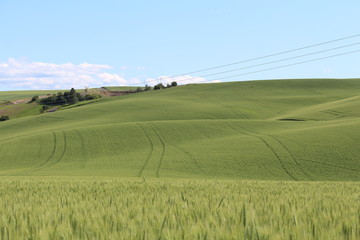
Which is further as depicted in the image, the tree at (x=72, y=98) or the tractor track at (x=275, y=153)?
the tree at (x=72, y=98)

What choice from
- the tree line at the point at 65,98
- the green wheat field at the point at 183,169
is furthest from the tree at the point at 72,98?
the green wheat field at the point at 183,169

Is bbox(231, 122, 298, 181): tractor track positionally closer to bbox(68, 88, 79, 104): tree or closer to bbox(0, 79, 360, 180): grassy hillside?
bbox(0, 79, 360, 180): grassy hillside

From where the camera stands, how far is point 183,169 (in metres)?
29.2

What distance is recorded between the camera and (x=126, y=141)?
3944cm

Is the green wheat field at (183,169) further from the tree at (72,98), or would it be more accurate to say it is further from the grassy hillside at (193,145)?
the tree at (72,98)

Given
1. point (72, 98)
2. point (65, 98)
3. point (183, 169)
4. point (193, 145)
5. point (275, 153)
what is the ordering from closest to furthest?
point (183, 169), point (275, 153), point (193, 145), point (65, 98), point (72, 98)

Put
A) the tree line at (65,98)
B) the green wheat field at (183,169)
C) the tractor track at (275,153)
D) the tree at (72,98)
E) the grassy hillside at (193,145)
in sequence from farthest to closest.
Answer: the tree at (72,98) < the tree line at (65,98) < the grassy hillside at (193,145) < the tractor track at (275,153) < the green wheat field at (183,169)

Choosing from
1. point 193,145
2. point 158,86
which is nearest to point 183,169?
point 193,145

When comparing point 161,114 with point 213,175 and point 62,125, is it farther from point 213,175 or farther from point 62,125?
point 213,175

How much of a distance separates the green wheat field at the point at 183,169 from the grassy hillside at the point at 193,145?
9cm

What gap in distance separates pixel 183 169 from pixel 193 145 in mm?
7299

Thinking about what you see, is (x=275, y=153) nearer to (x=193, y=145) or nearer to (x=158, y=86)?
(x=193, y=145)

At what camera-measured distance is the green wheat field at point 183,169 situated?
2828mm

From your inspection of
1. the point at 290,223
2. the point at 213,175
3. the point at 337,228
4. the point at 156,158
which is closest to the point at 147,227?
the point at 290,223
